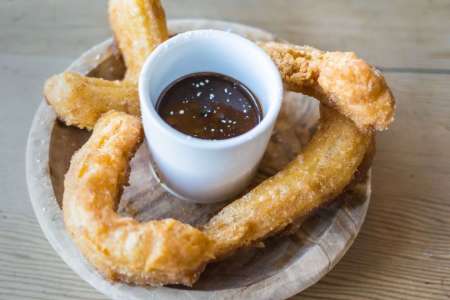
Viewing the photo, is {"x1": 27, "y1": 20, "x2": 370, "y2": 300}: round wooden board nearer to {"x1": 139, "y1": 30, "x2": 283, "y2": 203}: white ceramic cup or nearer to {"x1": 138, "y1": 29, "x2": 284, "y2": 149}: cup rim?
{"x1": 139, "y1": 30, "x2": 283, "y2": 203}: white ceramic cup

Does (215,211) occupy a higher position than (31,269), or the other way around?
(215,211)

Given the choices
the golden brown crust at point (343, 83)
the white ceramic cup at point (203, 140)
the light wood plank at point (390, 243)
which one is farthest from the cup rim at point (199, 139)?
the light wood plank at point (390, 243)

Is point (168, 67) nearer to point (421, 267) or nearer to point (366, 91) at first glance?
point (366, 91)

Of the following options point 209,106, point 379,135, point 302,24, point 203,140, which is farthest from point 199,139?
point 302,24

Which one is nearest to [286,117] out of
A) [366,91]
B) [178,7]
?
[366,91]

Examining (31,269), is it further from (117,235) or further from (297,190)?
(297,190)

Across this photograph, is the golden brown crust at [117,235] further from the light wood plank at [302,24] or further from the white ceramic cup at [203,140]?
the light wood plank at [302,24]
